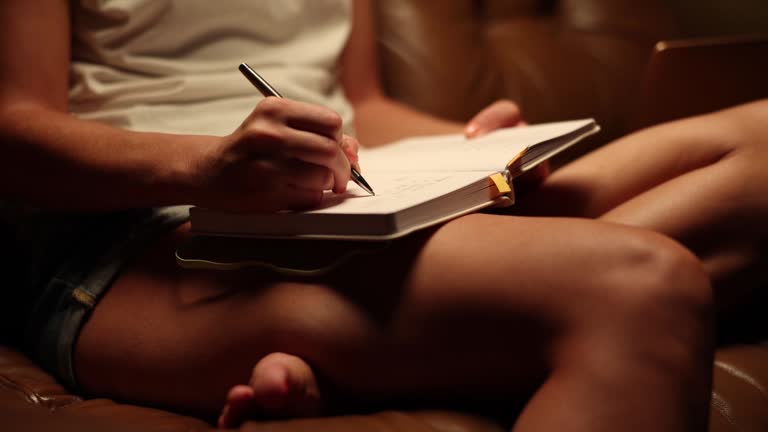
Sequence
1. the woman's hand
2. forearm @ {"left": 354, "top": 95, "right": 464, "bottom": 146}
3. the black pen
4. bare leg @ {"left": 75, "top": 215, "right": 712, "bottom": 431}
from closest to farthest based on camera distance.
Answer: bare leg @ {"left": 75, "top": 215, "right": 712, "bottom": 431}, the black pen, the woman's hand, forearm @ {"left": 354, "top": 95, "right": 464, "bottom": 146}

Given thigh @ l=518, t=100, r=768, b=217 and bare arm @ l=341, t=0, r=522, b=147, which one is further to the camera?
bare arm @ l=341, t=0, r=522, b=147

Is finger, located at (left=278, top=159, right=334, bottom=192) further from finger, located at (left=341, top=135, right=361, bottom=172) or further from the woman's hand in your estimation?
the woman's hand

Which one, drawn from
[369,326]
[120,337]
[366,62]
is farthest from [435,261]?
[366,62]

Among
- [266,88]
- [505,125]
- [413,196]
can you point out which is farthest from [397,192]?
Answer: [505,125]

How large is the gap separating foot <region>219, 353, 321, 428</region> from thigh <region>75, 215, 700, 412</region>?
0.02m

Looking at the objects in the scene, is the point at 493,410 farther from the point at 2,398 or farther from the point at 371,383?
the point at 2,398

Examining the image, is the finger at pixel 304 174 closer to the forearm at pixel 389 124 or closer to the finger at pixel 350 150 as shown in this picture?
the finger at pixel 350 150

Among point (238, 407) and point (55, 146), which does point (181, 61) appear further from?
point (238, 407)

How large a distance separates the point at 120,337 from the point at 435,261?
0.27 m

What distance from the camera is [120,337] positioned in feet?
1.89

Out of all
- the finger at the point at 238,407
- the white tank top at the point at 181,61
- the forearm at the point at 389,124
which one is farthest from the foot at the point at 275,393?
the forearm at the point at 389,124

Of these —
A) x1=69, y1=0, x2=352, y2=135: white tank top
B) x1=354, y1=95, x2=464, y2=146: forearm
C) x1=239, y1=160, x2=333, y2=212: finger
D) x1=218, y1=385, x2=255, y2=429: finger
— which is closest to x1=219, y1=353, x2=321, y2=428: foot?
x1=218, y1=385, x2=255, y2=429: finger

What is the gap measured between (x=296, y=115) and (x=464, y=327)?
0.19 m

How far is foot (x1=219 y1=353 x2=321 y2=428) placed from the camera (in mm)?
489
